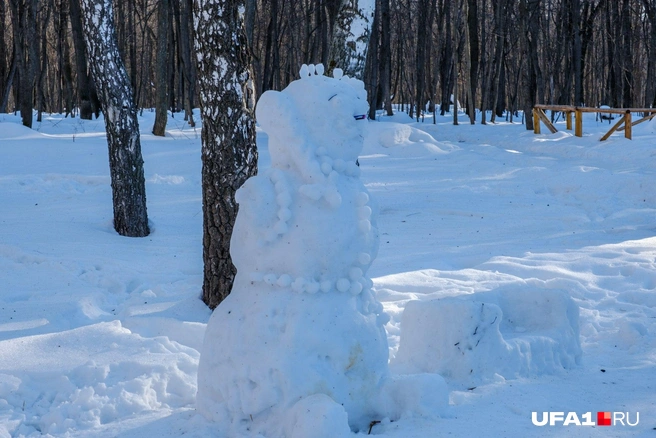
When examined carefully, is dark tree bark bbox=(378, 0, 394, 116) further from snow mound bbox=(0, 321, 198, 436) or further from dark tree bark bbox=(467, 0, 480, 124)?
snow mound bbox=(0, 321, 198, 436)

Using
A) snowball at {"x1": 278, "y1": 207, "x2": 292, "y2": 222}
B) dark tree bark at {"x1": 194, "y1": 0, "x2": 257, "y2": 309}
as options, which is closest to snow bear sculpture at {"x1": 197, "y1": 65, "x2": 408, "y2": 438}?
snowball at {"x1": 278, "y1": 207, "x2": 292, "y2": 222}

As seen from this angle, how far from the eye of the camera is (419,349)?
3826mm

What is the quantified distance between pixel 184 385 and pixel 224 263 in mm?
1494

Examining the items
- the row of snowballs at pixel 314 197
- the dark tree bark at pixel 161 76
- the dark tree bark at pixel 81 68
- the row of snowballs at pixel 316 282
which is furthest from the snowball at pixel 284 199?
the dark tree bark at pixel 81 68

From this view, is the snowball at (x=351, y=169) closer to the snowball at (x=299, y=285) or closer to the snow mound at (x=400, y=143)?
the snowball at (x=299, y=285)

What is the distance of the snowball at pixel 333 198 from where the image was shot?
2955mm

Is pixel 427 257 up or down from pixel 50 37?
down

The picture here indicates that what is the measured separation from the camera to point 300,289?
2.93 meters

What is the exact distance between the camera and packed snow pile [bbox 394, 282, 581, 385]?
12.2 ft

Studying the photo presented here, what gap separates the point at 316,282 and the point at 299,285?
82 millimetres

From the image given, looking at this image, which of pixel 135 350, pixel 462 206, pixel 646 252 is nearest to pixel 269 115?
pixel 135 350

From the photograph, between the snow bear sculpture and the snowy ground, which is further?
the snowy ground

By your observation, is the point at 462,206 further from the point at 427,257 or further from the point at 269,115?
the point at 269,115

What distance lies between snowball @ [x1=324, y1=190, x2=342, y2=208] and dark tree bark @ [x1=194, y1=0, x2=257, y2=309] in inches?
86.7
